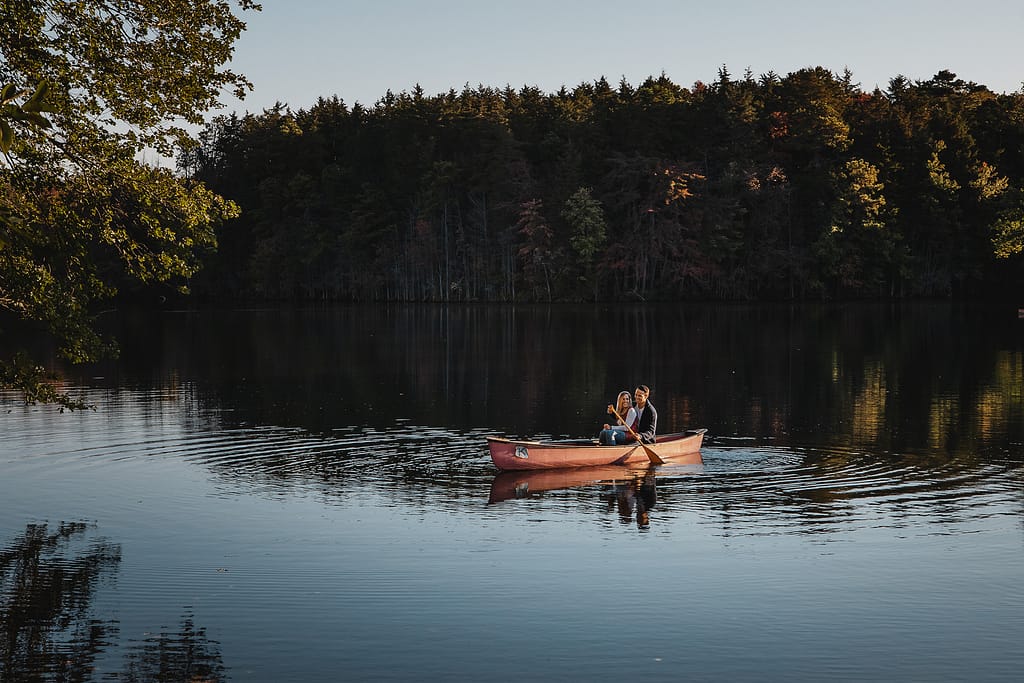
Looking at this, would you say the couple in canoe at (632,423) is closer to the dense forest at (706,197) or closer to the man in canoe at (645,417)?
the man in canoe at (645,417)

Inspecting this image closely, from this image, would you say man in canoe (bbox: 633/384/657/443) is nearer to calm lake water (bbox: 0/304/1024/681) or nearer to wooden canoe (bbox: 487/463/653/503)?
wooden canoe (bbox: 487/463/653/503)

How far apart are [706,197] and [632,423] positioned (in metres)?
83.2

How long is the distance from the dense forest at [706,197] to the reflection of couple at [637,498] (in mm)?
76812

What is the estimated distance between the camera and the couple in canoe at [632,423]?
71.6ft

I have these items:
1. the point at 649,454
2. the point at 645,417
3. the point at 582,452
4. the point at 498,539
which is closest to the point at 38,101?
the point at 498,539

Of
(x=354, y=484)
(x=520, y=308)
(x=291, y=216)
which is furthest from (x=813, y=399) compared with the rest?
(x=291, y=216)

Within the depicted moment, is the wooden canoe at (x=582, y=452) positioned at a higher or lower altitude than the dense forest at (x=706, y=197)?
lower

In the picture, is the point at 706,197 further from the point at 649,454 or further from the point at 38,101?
the point at 38,101

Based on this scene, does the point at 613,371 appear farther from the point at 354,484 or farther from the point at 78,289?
the point at 78,289

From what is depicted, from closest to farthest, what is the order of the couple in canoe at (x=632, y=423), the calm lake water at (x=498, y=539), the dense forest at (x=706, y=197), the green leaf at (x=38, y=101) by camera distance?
the green leaf at (x=38, y=101) → the calm lake water at (x=498, y=539) → the couple in canoe at (x=632, y=423) → the dense forest at (x=706, y=197)

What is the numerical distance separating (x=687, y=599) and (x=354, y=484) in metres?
8.74

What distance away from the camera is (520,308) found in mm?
99812

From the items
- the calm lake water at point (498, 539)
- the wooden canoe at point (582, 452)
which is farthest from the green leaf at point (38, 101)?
the wooden canoe at point (582, 452)

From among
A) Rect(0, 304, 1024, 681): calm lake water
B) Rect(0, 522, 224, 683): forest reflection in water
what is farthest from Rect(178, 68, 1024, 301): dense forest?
Rect(0, 522, 224, 683): forest reflection in water
